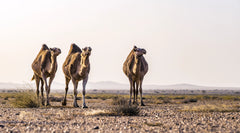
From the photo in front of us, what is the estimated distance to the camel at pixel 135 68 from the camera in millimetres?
20641

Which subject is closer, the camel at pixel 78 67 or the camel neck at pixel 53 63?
the camel at pixel 78 67

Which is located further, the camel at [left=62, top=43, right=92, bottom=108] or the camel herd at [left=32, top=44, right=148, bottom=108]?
the camel herd at [left=32, top=44, right=148, bottom=108]

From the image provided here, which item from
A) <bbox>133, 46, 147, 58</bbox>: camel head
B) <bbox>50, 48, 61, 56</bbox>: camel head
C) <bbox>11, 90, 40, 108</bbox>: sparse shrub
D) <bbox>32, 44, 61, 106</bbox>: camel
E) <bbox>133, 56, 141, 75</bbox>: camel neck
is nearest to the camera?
<bbox>11, 90, 40, 108</bbox>: sparse shrub

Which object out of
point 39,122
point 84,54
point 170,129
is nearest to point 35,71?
point 84,54

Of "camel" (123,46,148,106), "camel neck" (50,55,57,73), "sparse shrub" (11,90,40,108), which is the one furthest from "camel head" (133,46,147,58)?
"sparse shrub" (11,90,40,108)

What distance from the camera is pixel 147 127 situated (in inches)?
412

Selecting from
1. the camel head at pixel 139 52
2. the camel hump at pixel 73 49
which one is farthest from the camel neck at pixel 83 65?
the camel head at pixel 139 52

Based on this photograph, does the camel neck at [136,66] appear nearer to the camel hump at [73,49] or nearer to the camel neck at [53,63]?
Result: the camel hump at [73,49]

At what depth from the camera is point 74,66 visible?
18.9 metres

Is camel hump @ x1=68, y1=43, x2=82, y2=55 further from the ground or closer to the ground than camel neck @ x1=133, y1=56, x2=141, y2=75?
further from the ground

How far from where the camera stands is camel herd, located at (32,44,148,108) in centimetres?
1836

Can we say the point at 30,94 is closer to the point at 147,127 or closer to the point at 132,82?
the point at 132,82

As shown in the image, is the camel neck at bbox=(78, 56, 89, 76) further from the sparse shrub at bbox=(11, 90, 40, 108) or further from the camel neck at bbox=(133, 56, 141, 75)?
the camel neck at bbox=(133, 56, 141, 75)

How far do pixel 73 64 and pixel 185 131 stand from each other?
10.3m
